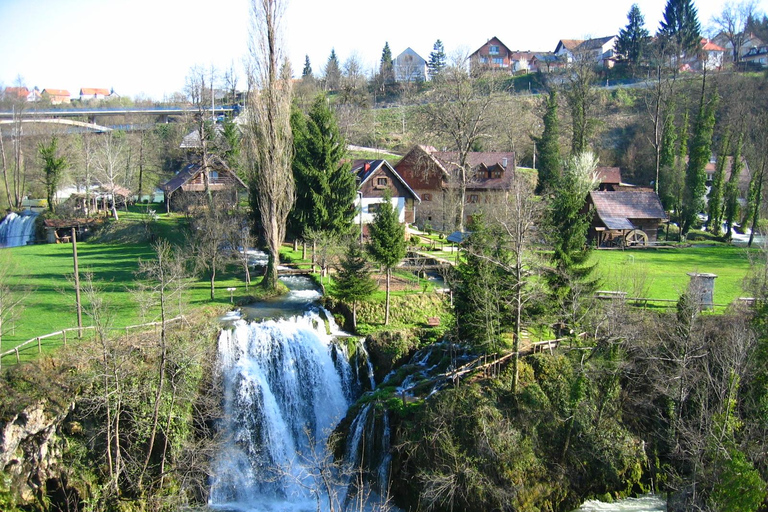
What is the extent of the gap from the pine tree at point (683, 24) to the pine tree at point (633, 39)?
149 inches

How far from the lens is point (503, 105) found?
62.7 meters

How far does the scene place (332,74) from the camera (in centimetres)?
10119

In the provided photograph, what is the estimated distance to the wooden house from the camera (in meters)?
43.4

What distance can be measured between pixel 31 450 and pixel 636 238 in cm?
4233

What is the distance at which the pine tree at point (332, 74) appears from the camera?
98713 mm

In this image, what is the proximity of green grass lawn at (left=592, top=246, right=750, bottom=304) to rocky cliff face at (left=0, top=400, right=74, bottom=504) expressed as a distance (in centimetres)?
2210

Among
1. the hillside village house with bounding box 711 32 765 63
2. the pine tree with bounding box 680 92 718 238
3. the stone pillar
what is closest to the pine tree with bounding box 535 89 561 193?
the pine tree with bounding box 680 92 718 238

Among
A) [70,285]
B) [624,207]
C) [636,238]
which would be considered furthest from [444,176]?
[70,285]

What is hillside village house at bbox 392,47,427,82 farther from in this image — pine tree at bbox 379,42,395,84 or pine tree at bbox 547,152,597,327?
pine tree at bbox 547,152,597,327

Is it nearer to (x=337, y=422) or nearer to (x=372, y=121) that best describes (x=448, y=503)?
(x=337, y=422)

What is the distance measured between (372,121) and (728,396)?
64884 millimetres

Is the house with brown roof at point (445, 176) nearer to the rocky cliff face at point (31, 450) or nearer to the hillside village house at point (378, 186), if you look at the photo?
the hillside village house at point (378, 186)

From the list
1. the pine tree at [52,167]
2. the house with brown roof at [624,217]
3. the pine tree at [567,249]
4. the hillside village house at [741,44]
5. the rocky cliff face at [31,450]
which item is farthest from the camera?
the hillside village house at [741,44]

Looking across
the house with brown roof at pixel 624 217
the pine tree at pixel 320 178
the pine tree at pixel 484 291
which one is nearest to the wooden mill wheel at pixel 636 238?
the house with brown roof at pixel 624 217
